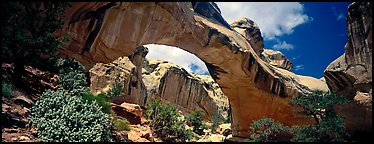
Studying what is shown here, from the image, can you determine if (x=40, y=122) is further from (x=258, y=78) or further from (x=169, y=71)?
(x=169, y=71)

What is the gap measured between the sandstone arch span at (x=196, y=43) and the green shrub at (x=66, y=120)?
499 cm

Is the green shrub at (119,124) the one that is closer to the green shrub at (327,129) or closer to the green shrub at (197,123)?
the green shrub at (327,129)

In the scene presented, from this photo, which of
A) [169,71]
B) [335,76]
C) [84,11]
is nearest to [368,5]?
[335,76]

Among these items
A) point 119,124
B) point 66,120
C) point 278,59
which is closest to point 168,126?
point 119,124

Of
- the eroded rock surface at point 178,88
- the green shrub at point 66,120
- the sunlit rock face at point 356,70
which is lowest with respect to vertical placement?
the green shrub at point 66,120

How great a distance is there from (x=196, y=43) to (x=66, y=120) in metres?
11.5

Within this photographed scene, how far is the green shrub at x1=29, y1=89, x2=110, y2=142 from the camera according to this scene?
24.7 feet

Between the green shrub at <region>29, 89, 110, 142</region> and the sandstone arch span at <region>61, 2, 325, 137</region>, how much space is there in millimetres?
4987

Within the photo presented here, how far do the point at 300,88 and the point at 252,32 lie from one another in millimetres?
6921

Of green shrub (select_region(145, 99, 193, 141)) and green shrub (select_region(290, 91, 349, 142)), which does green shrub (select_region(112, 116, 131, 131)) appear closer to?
green shrub (select_region(145, 99, 193, 141))

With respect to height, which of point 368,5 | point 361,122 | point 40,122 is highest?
point 368,5

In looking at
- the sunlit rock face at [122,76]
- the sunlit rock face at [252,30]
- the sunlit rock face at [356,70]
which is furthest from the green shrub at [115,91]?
the sunlit rock face at [356,70]

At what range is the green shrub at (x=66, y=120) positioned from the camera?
7516mm

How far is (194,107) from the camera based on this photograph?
43.8 m
